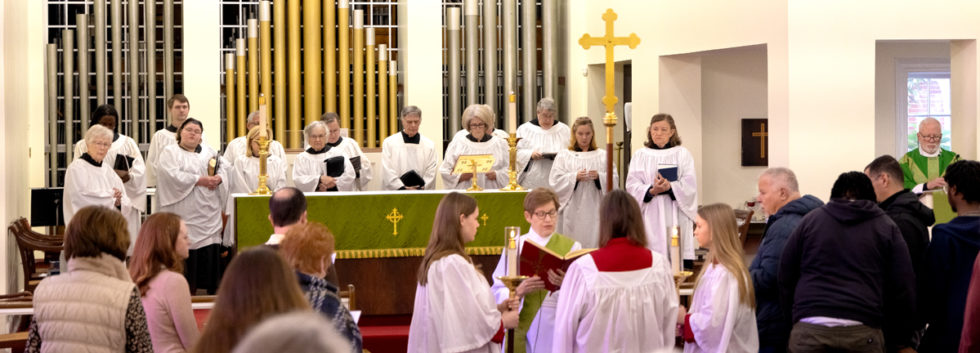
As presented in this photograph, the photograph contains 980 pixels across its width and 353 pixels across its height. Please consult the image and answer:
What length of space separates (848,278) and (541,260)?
1.42 metres

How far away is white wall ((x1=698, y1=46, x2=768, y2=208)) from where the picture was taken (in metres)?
13.4

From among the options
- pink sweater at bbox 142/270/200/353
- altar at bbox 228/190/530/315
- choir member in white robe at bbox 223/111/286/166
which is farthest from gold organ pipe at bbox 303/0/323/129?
pink sweater at bbox 142/270/200/353

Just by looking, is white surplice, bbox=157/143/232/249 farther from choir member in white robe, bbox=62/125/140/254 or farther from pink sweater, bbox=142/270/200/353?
pink sweater, bbox=142/270/200/353

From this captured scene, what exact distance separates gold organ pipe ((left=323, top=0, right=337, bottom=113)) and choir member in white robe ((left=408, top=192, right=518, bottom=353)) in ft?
26.1

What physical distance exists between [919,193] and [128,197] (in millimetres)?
6632

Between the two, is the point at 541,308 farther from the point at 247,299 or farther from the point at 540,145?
the point at 540,145

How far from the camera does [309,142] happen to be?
34.6ft

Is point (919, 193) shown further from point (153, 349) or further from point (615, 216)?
point (153, 349)

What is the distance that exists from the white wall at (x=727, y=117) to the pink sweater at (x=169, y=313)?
31.2 ft

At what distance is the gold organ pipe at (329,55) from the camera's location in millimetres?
13312

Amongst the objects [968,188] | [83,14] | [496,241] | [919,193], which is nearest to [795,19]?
[919,193]

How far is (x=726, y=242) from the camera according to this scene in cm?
525

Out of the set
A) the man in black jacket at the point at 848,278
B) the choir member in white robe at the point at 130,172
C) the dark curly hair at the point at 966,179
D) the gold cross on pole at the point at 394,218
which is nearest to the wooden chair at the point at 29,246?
the choir member in white robe at the point at 130,172

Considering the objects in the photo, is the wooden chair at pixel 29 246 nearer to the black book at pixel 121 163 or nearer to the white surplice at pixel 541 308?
the black book at pixel 121 163
